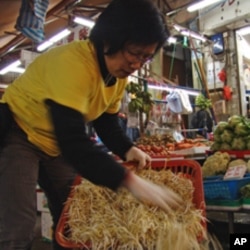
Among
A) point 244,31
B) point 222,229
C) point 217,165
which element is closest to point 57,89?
point 217,165

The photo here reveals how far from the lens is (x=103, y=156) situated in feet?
3.32

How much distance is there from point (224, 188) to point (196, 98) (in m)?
5.60

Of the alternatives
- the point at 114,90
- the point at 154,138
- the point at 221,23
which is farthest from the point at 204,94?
the point at 114,90

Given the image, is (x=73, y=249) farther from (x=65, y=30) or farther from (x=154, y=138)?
(x=65, y=30)

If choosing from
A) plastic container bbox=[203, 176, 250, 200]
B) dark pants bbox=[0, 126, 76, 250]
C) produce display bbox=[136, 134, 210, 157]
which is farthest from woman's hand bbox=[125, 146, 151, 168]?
produce display bbox=[136, 134, 210, 157]

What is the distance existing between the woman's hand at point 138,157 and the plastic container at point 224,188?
86 cm

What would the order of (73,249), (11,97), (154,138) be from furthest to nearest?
1. (154,138)
2. (11,97)
3. (73,249)

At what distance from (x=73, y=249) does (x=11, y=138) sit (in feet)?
1.52

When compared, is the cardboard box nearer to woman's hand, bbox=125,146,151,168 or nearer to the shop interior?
the shop interior

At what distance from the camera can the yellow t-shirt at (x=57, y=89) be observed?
1087 mm

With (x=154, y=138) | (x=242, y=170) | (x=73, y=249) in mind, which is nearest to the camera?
(x=73, y=249)

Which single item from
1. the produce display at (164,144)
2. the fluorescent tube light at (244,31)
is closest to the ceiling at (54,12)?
the produce display at (164,144)

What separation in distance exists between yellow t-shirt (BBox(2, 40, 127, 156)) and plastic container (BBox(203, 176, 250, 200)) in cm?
105

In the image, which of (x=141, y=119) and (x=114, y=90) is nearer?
(x=114, y=90)
